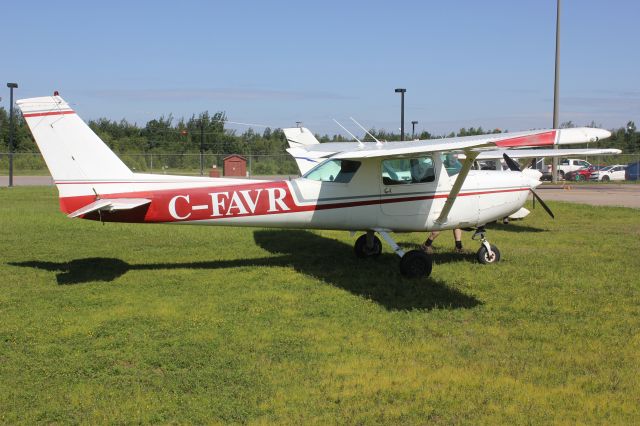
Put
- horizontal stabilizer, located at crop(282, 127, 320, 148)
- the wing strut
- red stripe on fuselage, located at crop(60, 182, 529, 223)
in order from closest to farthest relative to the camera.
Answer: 1. the wing strut
2. red stripe on fuselage, located at crop(60, 182, 529, 223)
3. horizontal stabilizer, located at crop(282, 127, 320, 148)

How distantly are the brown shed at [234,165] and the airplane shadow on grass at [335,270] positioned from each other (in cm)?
2894

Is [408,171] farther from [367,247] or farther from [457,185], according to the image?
[367,247]

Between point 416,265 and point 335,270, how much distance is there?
4.68ft

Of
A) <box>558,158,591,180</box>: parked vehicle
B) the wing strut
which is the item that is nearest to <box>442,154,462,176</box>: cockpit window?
the wing strut

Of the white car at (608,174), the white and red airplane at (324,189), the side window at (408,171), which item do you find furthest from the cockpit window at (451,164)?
the white car at (608,174)

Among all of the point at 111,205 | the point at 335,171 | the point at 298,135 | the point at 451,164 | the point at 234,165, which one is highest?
the point at 298,135

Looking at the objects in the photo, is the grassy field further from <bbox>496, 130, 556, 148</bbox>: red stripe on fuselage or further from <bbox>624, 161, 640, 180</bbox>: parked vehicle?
<bbox>624, 161, 640, 180</bbox>: parked vehicle

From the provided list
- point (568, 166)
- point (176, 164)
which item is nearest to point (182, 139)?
point (176, 164)

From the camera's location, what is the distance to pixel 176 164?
45656mm

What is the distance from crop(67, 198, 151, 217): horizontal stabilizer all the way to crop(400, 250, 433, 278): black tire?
12.4 feet

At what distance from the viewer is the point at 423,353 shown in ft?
17.7

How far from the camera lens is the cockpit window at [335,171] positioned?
29.2 feet

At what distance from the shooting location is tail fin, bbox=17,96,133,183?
7926mm

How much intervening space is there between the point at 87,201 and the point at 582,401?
667cm
